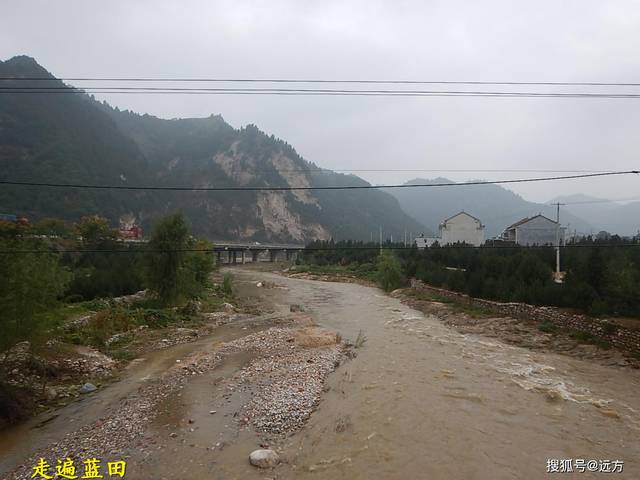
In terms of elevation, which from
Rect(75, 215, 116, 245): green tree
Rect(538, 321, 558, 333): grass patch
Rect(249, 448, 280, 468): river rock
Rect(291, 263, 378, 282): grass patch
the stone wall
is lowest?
Rect(291, 263, 378, 282): grass patch

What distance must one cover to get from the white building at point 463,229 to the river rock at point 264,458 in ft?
206

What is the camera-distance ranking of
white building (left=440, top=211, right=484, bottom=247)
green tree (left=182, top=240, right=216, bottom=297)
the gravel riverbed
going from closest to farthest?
the gravel riverbed, green tree (left=182, top=240, right=216, bottom=297), white building (left=440, top=211, right=484, bottom=247)

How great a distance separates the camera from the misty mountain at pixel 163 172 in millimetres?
77500

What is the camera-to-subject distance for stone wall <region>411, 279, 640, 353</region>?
52.8ft

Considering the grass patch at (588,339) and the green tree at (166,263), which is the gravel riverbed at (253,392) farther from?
the grass patch at (588,339)

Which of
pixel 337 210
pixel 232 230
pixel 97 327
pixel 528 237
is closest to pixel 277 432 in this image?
pixel 97 327

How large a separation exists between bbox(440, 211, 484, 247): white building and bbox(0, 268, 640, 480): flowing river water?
5243 cm

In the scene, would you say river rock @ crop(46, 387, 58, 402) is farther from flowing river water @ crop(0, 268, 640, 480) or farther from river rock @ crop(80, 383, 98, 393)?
flowing river water @ crop(0, 268, 640, 480)

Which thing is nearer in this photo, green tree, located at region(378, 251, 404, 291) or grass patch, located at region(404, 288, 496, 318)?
grass patch, located at region(404, 288, 496, 318)

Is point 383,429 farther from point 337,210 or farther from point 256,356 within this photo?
point 337,210

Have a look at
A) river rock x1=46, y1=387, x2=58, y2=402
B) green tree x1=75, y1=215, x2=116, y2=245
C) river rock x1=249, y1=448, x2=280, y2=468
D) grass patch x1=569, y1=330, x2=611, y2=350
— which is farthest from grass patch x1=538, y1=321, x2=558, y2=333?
green tree x1=75, y1=215, x2=116, y2=245

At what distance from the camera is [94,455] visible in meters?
8.42

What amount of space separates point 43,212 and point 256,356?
225 feet

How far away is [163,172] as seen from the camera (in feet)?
492
